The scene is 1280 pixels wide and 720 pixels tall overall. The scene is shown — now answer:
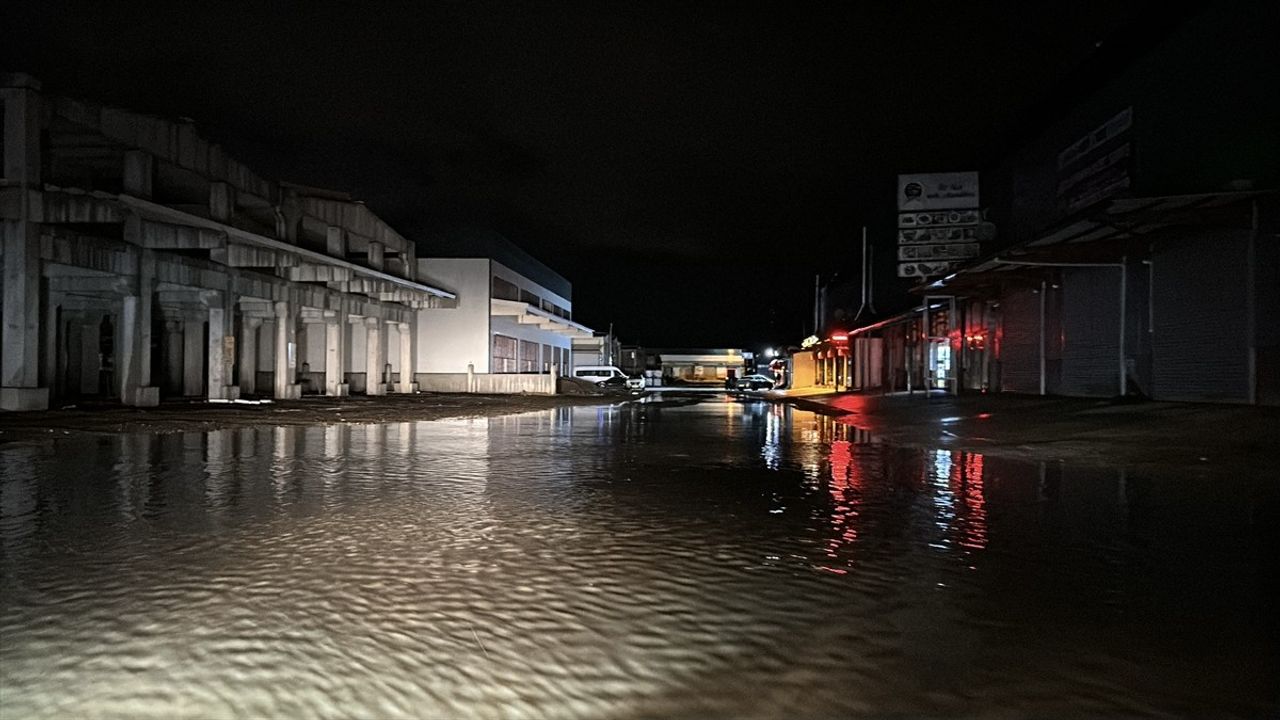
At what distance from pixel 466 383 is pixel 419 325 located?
5.13m

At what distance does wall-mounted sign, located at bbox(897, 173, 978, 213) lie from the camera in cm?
3042

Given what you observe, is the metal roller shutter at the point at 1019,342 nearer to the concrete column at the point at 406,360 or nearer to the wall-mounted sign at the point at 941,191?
the wall-mounted sign at the point at 941,191

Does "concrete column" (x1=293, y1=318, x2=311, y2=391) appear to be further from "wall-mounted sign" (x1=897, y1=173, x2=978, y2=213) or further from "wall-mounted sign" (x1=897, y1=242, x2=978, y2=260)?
"wall-mounted sign" (x1=897, y1=173, x2=978, y2=213)

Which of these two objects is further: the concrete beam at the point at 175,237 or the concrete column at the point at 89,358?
the concrete column at the point at 89,358

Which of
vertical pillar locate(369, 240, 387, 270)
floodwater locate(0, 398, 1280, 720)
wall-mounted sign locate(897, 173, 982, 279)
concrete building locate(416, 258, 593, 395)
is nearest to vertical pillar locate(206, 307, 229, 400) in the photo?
vertical pillar locate(369, 240, 387, 270)

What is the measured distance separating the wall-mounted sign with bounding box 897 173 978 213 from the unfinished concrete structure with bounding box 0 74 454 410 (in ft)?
75.1

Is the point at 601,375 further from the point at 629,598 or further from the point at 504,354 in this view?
the point at 629,598

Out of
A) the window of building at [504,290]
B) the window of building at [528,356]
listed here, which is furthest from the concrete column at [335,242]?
the window of building at [528,356]

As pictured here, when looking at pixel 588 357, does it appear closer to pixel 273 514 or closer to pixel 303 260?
pixel 303 260

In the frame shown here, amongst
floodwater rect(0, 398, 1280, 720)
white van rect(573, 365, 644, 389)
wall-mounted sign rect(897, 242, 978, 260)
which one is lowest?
floodwater rect(0, 398, 1280, 720)

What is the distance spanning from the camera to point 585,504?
739 cm

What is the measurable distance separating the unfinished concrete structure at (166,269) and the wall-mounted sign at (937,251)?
2255 centimetres

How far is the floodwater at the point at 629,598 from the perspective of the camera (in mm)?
2996

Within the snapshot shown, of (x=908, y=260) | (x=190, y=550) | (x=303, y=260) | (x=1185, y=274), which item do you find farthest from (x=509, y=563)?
(x=908, y=260)
